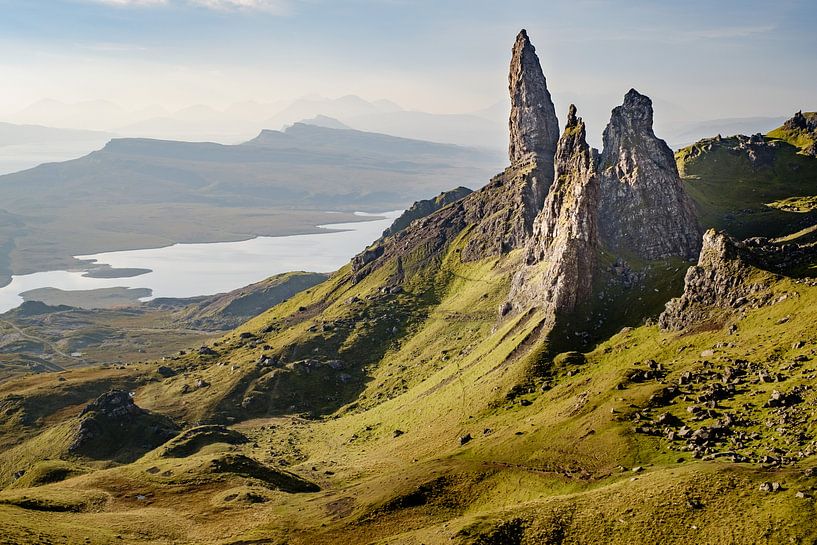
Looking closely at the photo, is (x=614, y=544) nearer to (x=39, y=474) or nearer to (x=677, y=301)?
(x=677, y=301)

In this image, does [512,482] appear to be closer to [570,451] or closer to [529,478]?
[529,478]

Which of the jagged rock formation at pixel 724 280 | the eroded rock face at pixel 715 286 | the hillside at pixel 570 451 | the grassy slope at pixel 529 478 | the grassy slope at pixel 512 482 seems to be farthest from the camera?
the eroded rock face at pixel 715 286

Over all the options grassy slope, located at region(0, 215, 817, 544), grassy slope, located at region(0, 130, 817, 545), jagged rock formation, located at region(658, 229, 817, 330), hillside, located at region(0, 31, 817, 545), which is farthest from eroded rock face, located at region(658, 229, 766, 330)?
grassy slope, located at region(0, 215, 817, 544)

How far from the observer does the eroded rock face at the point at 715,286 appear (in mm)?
150625

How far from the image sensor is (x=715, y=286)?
15425cm

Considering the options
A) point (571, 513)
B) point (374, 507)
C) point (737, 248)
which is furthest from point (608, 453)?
point (737, 248)

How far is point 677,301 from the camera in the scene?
160500 mm

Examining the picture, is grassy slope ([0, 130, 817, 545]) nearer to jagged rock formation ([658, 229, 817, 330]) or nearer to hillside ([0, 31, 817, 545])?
hillside ([0, 31, 817, 545])

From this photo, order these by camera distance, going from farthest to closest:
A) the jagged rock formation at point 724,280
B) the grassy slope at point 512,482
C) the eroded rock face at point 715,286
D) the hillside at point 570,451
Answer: the eroded rock face at point 715,286 < the jagged rock formation at point 724,280 < the hillside at point 570,451 < the grassy slope at point 512,482

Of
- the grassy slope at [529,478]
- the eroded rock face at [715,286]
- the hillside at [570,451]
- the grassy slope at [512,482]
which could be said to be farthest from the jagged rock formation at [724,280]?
the grassy slope at [512,482]

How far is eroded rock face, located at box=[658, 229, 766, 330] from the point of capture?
494 ft

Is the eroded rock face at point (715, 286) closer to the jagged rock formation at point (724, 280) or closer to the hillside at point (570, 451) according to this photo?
the jagged rock formation at point (724, 280)

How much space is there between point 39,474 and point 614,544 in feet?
480

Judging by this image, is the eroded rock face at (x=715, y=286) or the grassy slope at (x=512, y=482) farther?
the eroded rock face at (x=715, y=286)
